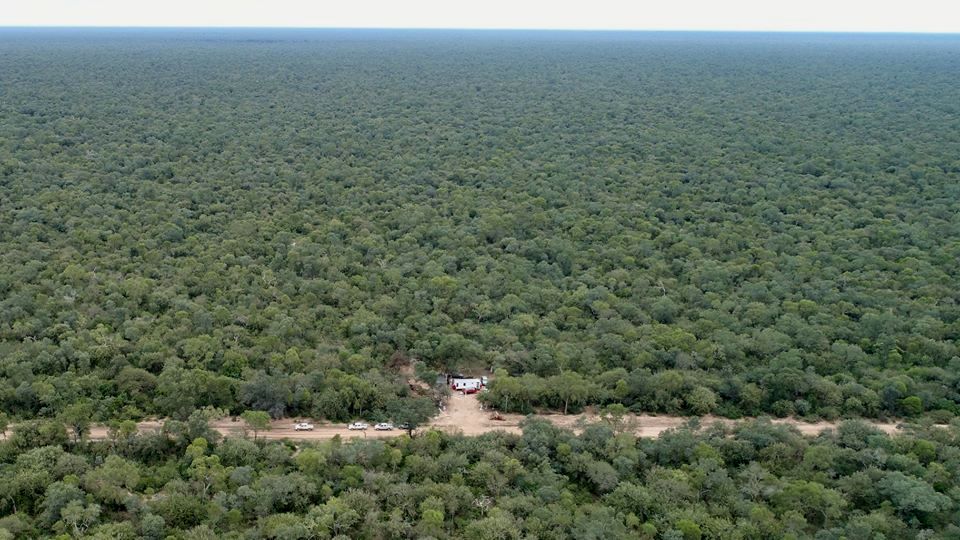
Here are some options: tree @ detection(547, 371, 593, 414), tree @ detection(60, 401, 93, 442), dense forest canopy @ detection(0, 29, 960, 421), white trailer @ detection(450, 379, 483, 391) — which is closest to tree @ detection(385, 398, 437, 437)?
dense forest canopy @ detection(0, 29, 960, 421)

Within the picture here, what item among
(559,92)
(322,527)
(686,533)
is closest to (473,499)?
(322,527)

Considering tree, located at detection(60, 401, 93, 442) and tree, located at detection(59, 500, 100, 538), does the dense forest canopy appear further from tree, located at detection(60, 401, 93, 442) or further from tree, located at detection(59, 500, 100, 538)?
tree, located at detection(59, 500, 100, 538)

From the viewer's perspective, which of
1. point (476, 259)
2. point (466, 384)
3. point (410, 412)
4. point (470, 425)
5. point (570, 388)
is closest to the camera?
point (410, 412)

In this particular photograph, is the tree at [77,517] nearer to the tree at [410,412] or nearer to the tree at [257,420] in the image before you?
the tree at [257,420]

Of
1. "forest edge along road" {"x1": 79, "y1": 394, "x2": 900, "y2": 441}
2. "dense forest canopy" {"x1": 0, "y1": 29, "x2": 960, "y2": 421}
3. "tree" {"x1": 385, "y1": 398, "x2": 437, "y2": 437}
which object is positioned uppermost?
"dense forest canopy" {"x1": 0, "y1": 29, "x2": 960, "y2": 421}

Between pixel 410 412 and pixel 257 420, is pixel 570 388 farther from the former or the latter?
Result: pixel 257 420

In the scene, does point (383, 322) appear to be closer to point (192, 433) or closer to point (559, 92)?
point (192, 433)

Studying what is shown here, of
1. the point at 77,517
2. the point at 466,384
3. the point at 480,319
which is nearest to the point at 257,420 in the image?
the point at 77,517
